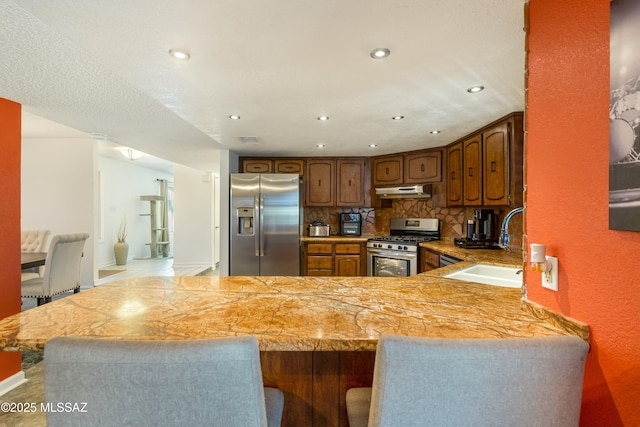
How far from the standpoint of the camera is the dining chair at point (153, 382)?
64cm

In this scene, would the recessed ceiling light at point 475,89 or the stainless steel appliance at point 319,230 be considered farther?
the stainless steel appliance at point 319,230

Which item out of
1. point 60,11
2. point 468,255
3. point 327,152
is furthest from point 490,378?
point 327,152

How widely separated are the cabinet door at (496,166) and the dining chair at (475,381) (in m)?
2.43

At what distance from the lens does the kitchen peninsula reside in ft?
2.97

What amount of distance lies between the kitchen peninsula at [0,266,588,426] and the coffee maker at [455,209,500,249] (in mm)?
1960

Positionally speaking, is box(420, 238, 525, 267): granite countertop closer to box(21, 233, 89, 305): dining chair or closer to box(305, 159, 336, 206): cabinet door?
box(305, 159, 336, 206): cabinet door

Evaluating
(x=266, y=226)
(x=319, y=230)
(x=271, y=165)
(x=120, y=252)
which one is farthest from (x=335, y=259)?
(x=120, y=252)

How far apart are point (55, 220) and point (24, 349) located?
4.86m

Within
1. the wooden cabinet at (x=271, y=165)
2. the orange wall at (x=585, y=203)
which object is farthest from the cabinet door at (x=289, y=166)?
→ the orange wall at (x=585, y=203)

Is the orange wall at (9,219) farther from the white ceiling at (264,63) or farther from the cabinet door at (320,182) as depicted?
the cabinet door at (320,182)

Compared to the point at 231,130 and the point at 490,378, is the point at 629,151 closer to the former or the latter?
the point at 490,378

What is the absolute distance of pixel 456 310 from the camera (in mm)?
1137

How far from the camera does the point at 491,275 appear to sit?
2.35m

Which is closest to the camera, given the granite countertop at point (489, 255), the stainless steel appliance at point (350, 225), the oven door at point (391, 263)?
the granite countertop at point (489, 255)
